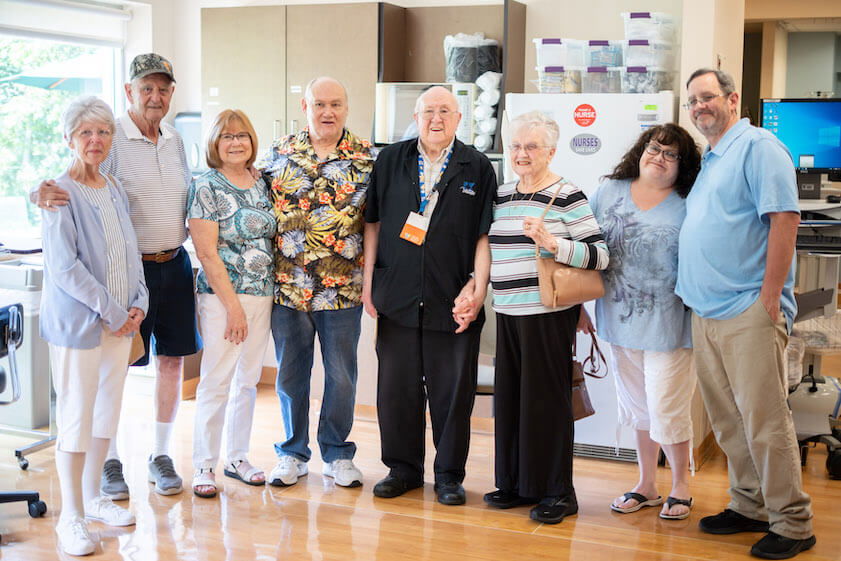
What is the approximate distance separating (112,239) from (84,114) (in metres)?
0.39

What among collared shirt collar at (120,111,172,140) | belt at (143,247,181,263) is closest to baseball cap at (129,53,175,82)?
collared shirt collar at (120,111,172,140)

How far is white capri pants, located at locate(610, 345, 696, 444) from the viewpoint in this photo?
3.31 metres

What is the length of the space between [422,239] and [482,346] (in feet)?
4.06

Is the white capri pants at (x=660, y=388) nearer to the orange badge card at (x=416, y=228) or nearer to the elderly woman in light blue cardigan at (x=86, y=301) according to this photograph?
the orange badge card at (x=416, y=228)

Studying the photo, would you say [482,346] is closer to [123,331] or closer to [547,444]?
[547,444]

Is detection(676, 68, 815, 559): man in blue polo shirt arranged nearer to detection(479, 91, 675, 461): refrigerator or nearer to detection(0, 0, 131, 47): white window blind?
detection(479, 91, 675, 461): refrigerator

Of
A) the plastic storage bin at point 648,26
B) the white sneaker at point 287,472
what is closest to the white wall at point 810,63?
the plastic storage bin at point 648,26

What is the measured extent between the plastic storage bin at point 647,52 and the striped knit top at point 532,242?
1059 mm

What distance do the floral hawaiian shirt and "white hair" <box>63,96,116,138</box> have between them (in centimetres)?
69

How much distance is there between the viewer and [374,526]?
3344 millimetres

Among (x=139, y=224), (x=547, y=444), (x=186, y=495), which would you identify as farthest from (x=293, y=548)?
(x=139, y=224)

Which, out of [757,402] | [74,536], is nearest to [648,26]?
[757,402]

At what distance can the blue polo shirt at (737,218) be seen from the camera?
9.46 feet

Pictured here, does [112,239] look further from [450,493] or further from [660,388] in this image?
[660,388]
